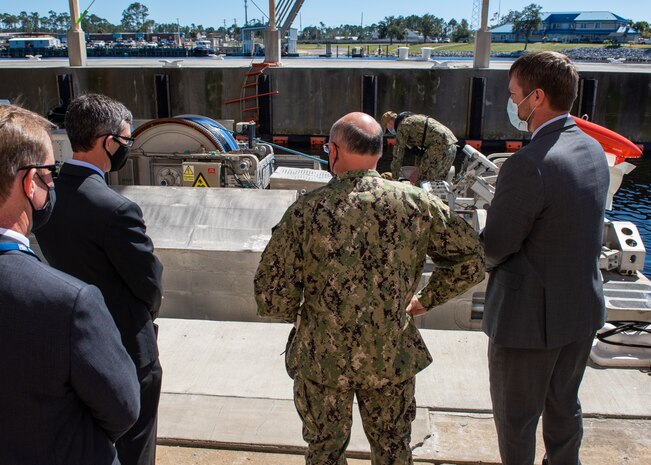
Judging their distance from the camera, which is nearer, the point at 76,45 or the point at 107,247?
the point at 107,247

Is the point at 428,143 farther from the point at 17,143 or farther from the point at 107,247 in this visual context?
the point at 17,143

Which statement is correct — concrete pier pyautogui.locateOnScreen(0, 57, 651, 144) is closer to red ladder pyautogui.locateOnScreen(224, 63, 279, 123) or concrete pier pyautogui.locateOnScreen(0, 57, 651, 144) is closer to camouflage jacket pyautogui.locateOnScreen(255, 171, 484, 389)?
red ladder pyautogui.locateOnScreen(224, 63, 279, 123)

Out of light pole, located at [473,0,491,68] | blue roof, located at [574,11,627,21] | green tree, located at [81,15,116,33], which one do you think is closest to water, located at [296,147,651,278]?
light pole, located at [473,0,491,68]

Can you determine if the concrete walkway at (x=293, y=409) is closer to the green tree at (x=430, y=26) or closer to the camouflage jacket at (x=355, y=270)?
the camouflage jacket at (x=355, y=270)

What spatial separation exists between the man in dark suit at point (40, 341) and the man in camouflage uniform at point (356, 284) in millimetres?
870

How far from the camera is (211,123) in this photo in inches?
346

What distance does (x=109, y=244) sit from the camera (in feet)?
7.77

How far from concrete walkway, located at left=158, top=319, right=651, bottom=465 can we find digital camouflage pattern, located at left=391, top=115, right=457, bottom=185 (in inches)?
147

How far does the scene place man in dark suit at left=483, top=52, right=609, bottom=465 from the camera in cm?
239

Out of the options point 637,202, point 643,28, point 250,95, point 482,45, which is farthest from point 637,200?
point 643,28

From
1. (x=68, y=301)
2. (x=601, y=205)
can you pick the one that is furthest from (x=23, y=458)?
Result: (x=601, y=205)

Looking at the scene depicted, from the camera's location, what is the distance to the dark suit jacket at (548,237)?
238 cm

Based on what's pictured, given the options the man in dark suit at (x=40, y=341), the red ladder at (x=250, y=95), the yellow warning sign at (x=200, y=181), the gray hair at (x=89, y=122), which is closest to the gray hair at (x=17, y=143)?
the man in dark suit at (x=40, y=341)

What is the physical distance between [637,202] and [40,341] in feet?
55.0
